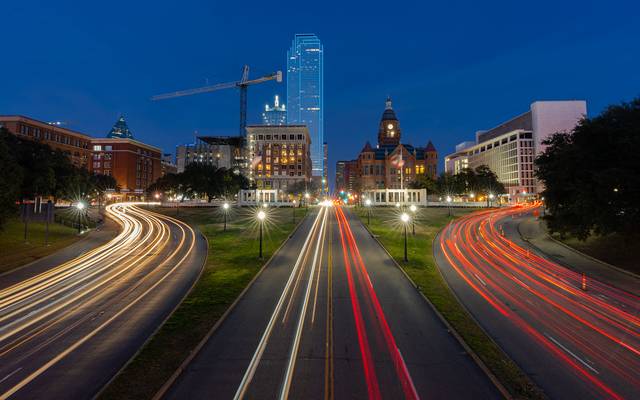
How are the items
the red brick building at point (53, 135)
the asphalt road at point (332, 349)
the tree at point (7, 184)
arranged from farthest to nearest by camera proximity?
1. the red brick building at point (53, 135)
2. the tree at point (7, 184)
3. the asphalt road at point (332, 349)

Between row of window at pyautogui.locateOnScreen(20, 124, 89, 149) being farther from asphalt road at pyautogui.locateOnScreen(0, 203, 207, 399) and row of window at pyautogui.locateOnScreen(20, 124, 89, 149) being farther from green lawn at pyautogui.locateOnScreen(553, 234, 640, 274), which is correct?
green lawn at pyautogui.locateOnScreen(553, 234, 640, 274)

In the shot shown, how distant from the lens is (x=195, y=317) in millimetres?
16688

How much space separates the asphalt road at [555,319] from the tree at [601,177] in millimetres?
5257

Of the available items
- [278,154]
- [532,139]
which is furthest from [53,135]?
[532,139]

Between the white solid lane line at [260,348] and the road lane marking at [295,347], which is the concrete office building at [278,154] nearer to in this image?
the road lane marking at [295,347]

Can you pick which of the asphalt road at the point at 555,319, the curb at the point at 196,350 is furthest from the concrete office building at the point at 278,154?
the curb at the point at 196,350

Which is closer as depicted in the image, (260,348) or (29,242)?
(260,348)

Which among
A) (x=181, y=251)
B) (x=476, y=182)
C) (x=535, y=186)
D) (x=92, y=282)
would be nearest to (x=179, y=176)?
(x=181, y=251)

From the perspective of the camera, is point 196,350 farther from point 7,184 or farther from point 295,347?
point 7,184

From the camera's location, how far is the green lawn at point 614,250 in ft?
91.7

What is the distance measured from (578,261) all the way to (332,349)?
104ft

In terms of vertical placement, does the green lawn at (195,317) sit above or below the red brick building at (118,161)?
below

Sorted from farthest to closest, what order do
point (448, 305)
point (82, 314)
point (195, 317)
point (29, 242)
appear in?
point (29, 242)
point (448, 305)
point (82, 314)
point (195, 317)

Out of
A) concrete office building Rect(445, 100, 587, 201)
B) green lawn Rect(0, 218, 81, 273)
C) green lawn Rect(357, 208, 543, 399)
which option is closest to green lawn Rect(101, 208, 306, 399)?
green lawn Rect(357, 208, 543, 399)
